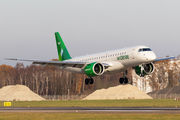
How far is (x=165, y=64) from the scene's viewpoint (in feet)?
443

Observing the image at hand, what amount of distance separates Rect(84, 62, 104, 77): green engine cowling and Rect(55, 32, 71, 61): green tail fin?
615 inches

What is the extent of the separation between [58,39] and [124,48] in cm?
2521

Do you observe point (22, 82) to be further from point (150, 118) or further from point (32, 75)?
point (150, 118)

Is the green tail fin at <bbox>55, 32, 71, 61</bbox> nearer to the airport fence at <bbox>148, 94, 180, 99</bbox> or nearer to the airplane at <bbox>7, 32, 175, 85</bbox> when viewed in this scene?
the airplane at <bbox>7, 32, 175, 85</bbox>

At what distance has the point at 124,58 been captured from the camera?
54.8 m

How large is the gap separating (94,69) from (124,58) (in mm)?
6142

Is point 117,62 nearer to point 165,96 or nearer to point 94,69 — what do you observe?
point 94,69

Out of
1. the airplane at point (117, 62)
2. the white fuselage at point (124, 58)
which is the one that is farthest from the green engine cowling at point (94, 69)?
the white fuselage at point (124, 58)

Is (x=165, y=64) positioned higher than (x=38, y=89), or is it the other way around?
(x=165, y=64)

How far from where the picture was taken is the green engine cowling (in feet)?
187

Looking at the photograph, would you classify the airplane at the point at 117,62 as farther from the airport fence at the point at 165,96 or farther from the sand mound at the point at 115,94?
the airport fence at the point at 165,96

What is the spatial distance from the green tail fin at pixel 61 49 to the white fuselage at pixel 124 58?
1307cm

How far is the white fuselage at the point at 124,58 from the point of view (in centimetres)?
5291

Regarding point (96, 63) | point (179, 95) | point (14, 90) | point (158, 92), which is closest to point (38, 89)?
point (14, 90)
